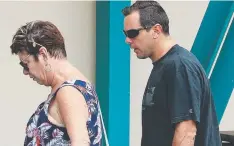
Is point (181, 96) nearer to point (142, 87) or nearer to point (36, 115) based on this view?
point (36, 115)

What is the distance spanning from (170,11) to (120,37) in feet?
2.23

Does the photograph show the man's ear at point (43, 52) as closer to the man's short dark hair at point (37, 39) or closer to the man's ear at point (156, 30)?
the man's short dark hair at point (37, 39)

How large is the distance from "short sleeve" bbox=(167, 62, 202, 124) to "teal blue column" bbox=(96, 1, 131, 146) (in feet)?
6.63

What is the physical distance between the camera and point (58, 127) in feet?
6.11

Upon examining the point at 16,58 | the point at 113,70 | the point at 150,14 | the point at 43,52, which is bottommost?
the point at 113,70

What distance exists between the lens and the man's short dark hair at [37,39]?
1933mm

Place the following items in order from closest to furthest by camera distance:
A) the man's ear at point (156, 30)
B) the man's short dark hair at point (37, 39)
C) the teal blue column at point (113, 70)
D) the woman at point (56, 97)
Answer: the woman at point (56, 97)
the man's short dark hair at point (37, 39)
the man's ear at point (156, 30)
the teal blue column at point (113, 70)

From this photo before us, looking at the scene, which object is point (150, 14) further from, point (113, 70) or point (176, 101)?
point (113, 70)

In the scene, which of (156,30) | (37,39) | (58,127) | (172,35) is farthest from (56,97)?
(172,35)

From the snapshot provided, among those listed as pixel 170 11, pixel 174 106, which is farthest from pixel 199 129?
pixel 170 11

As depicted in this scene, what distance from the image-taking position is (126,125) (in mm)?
4230

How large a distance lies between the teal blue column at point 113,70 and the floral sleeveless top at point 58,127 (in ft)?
6.92

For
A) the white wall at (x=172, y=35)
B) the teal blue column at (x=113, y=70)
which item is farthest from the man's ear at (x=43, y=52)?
the white wall at (x=172, y=35)

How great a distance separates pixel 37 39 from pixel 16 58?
200 cm
